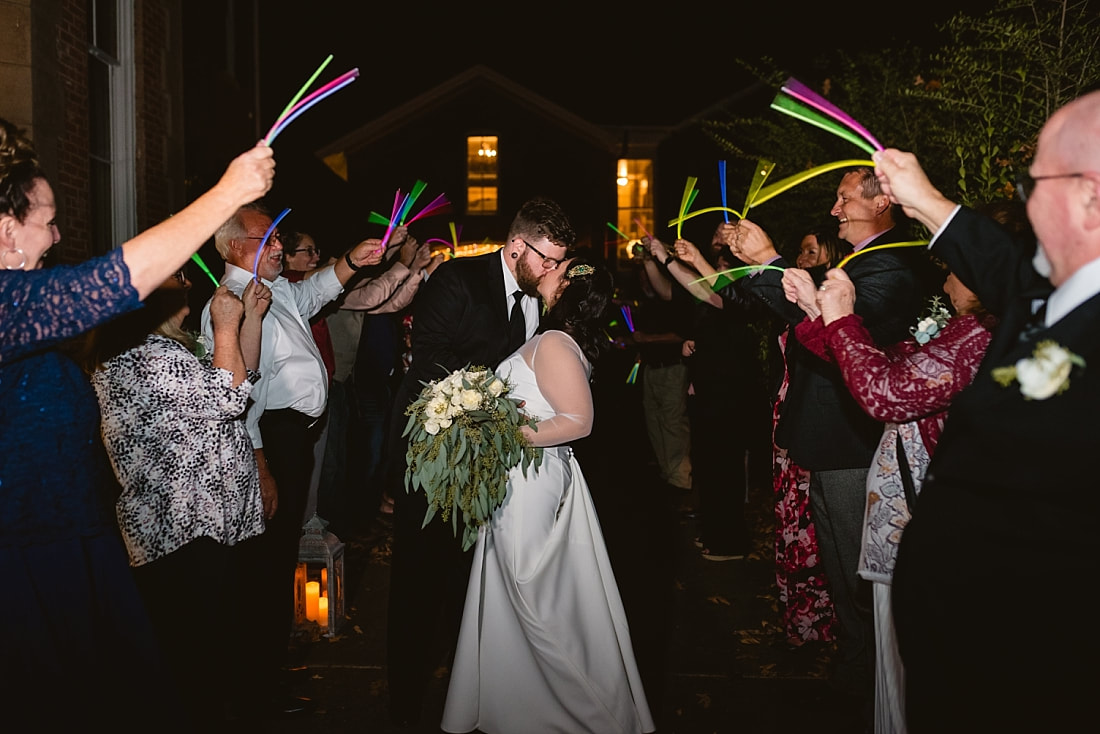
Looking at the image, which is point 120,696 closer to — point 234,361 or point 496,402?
point 234,361

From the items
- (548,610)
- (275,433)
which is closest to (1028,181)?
(548,610)

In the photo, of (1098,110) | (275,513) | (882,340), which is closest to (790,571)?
(882,340)

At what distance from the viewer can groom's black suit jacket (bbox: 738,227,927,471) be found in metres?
3.88

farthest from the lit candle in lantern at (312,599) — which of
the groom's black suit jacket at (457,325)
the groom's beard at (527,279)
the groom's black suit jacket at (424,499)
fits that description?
the groom's beard at (527,279)

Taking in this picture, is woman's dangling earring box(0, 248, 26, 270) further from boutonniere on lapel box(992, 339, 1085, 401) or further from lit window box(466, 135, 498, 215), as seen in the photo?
lit window box(466, 135, 498, 215)

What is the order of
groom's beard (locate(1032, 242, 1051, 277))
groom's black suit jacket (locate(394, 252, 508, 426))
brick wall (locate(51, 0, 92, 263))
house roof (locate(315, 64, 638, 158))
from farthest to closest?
1. house roof (locate(315, 64, 638, 158))
2. brick wall (locate(51, 0, 92, 263))
3. groom's black suit jacket (locate(394, 252, 508, 426))
4. groom's beard (locate(1032, 242, 1051, 277))

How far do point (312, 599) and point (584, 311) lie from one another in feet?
8.79

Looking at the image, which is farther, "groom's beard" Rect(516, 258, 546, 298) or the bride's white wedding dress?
A: "groom's beard" Rect(516, 258, 546, 298)

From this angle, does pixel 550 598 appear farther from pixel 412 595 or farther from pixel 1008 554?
pixel 1008 554

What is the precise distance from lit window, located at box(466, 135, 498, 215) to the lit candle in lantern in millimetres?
17402

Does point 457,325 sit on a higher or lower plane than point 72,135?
lower

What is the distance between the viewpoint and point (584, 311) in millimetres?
3818

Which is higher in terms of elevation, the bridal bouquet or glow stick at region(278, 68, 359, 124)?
glow stick at region(278, 68, 359, 124)

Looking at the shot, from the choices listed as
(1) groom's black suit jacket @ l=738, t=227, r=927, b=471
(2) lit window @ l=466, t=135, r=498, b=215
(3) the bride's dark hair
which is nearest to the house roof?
(2) lit window @ l=466, t=135, r=498, b=215
